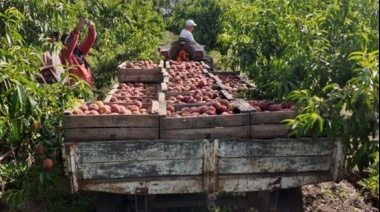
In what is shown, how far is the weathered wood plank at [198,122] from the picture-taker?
2.97 meters

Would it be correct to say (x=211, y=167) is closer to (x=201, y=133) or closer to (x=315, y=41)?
(x=201, y=133)

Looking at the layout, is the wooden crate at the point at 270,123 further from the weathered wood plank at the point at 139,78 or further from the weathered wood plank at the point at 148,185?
the weathered wood plank at the point at 139,78

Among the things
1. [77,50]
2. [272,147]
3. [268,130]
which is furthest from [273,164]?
[77,50]

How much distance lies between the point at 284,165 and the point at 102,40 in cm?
709

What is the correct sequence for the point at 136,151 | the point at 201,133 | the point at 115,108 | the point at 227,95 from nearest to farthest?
the point at 136,151 → the point at 201,133 → the point at 115,108 → the point at 227,95

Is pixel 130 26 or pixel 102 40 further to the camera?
pixel 130 26

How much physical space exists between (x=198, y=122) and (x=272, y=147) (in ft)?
1.70

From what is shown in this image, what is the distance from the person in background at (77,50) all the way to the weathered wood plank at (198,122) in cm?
273

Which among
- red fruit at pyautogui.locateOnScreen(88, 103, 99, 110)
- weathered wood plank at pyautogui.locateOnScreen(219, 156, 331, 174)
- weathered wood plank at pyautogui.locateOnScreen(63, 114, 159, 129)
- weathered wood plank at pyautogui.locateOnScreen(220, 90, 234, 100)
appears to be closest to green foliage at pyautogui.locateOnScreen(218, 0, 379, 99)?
weathered wood plank at pyautogui.locateOnScreen(220, 90, 234, 100)

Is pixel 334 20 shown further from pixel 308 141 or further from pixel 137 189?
pixel 137 189

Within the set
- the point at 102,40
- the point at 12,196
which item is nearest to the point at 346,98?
the point at 12,196

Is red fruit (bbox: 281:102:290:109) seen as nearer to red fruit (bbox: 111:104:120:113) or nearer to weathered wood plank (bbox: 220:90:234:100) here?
weathered wood plank (bbox: 220:90:234:100)

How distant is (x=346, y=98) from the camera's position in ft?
8.06

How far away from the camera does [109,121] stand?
294 centimetres
